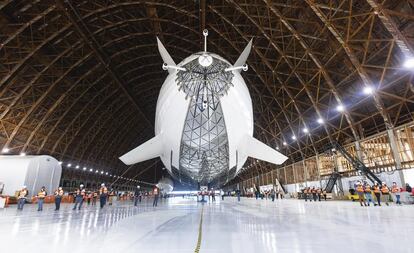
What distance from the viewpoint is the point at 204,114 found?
937 cm

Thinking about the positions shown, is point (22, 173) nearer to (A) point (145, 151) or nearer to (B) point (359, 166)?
(A) point (145, 151)

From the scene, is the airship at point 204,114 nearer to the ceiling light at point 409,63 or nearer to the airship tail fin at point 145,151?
the airship tail fin at point 145,151

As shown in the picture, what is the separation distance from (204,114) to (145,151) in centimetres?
357

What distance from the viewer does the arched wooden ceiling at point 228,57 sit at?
20.3m

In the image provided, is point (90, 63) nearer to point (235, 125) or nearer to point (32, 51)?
point (32, 51)

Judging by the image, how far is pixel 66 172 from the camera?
146 ft

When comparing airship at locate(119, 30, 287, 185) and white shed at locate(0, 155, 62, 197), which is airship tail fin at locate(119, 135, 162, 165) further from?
white shed at locate(0, 155, 62, 197)

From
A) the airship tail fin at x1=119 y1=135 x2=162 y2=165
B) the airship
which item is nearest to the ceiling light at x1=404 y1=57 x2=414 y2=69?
the airship

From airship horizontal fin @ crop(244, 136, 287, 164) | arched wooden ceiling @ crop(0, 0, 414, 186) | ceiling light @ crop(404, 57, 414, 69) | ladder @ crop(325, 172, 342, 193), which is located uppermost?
arched wooden ceiling @ crop(0, 0, 414, 186)

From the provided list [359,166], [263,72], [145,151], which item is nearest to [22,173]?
[145,151]

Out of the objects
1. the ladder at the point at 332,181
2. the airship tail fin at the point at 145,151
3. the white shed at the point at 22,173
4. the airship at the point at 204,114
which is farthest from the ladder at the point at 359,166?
the white shed at the point at 22,173

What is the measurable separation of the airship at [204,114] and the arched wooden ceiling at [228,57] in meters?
14.3

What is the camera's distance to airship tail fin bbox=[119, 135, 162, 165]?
1052 centimetres

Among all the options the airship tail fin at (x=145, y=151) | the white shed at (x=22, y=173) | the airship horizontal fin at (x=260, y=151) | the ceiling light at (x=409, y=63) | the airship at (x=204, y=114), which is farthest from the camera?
the white shed at (x=22, y=173)
